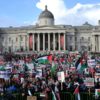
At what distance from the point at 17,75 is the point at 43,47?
281 ft

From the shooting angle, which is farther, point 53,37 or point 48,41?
point 53,37

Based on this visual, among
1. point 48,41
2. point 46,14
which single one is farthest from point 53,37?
point 46,14

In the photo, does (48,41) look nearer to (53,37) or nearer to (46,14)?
(53,37)

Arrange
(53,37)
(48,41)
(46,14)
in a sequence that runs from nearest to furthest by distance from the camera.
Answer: (48,41), (53,37), (46,14)

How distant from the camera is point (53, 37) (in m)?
112

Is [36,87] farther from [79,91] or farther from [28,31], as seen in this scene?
[28,31]

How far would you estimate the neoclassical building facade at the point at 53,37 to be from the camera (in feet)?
368

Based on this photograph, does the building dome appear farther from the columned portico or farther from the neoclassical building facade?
the columned portico

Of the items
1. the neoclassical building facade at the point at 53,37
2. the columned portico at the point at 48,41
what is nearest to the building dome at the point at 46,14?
the neoclassical building facade at the point at 53,37

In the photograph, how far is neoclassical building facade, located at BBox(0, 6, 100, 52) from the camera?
112062mm

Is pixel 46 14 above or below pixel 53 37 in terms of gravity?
above

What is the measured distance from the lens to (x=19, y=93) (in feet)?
69.8

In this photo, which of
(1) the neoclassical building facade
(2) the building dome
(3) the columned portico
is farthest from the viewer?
(2) the building dome

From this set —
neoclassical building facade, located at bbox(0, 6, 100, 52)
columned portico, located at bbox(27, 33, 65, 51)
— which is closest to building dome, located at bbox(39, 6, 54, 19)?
neoclassical building facade, located at bbox(0, 6, 100, 52)
